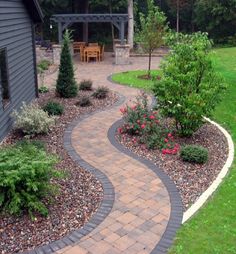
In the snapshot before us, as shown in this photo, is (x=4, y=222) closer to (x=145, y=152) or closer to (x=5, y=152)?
(x=5, y=152)

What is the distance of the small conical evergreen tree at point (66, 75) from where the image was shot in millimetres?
12434

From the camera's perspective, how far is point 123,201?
19.6ft

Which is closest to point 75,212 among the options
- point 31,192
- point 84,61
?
point 31,192

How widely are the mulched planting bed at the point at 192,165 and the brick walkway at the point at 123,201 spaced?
1.11 feet

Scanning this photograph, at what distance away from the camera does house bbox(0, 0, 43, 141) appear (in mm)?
8613

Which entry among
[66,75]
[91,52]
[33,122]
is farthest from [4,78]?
[91,52]

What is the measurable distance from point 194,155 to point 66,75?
6.57 meters

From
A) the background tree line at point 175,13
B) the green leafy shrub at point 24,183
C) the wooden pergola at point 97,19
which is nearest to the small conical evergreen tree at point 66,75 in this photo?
the green leafy shrub at point 24,183

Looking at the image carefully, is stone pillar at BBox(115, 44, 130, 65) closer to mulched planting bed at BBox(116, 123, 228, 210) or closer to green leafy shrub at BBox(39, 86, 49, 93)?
green leafy shrub at BBox(39, 86, 49, 93)

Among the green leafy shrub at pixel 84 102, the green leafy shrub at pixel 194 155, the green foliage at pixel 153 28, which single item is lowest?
the green leafy shrub at pixel 194 155

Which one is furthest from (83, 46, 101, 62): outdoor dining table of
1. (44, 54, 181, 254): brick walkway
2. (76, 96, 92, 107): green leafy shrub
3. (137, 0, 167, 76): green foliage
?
(44, 54, 181, 254): brick walkway

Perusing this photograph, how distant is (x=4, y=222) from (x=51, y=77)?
12.8 metres

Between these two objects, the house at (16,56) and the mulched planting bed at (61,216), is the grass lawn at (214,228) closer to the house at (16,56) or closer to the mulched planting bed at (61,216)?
the mulched planting bed at (61,216)

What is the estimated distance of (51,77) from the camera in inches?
680
